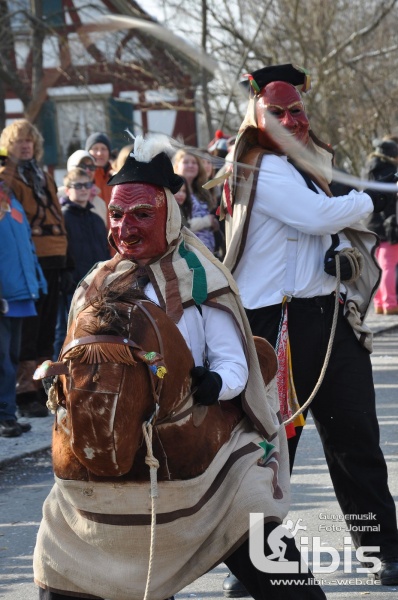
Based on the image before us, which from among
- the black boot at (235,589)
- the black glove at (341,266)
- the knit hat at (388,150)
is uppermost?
the knit hat at (388,150)

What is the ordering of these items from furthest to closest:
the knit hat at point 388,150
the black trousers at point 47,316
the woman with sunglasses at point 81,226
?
1. the woman with sunglasses at point 81,226
2. the black trousers at point 47,316
3. the knit hat at point 388,150

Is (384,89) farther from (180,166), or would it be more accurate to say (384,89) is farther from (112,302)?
(112,302)

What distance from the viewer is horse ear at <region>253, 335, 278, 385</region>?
375 cm

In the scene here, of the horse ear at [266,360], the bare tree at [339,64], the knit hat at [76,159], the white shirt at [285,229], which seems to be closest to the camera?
the horse ear at [266,360]

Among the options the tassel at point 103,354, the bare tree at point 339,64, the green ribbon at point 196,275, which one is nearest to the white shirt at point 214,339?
the green ribbon at point 196,275

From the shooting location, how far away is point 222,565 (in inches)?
195

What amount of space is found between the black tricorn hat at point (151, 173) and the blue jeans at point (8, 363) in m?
4.18

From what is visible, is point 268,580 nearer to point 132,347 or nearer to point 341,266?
point 132,347

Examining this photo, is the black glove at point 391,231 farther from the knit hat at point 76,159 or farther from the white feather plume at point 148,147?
the white feather plume at point 148,147

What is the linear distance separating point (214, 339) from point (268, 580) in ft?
2.52

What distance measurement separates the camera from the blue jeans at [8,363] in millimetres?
7527

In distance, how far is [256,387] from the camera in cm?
357

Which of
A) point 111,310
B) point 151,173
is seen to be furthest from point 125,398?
point 151,173

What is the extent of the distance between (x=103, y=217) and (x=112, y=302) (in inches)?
264
